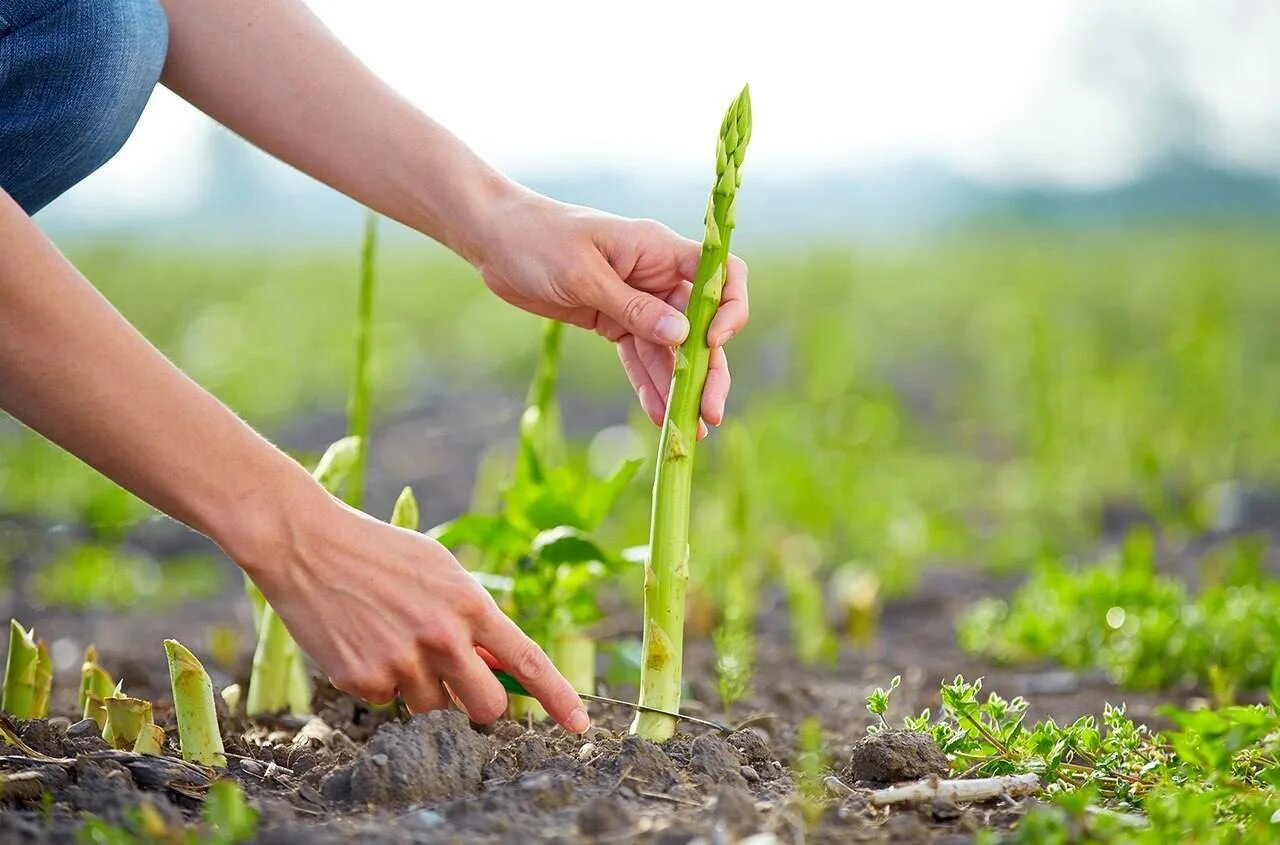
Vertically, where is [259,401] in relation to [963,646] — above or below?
above

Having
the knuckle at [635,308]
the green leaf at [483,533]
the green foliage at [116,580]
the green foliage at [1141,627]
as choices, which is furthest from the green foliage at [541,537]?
the green foliage at [116,580]

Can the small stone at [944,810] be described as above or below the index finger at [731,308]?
below

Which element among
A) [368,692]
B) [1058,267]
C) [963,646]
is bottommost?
[368,692]

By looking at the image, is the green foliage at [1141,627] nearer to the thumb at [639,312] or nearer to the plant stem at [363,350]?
the thumb at [639,312]

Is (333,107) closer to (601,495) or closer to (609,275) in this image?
(609,275)

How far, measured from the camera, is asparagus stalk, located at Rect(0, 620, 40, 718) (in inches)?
81.0

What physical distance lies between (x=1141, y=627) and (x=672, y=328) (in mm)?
1634

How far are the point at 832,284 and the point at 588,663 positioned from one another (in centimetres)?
866

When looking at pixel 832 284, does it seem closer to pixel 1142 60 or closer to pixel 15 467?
pixel 15 467

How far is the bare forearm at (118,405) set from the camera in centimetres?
146

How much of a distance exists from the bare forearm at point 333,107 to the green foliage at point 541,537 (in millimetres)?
413

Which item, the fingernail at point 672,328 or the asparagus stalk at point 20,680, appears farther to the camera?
the asparagus stalk at point 20,680

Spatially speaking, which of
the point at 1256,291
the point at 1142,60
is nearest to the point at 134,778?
the point at 1256,291

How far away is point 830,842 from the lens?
4.92 feet
